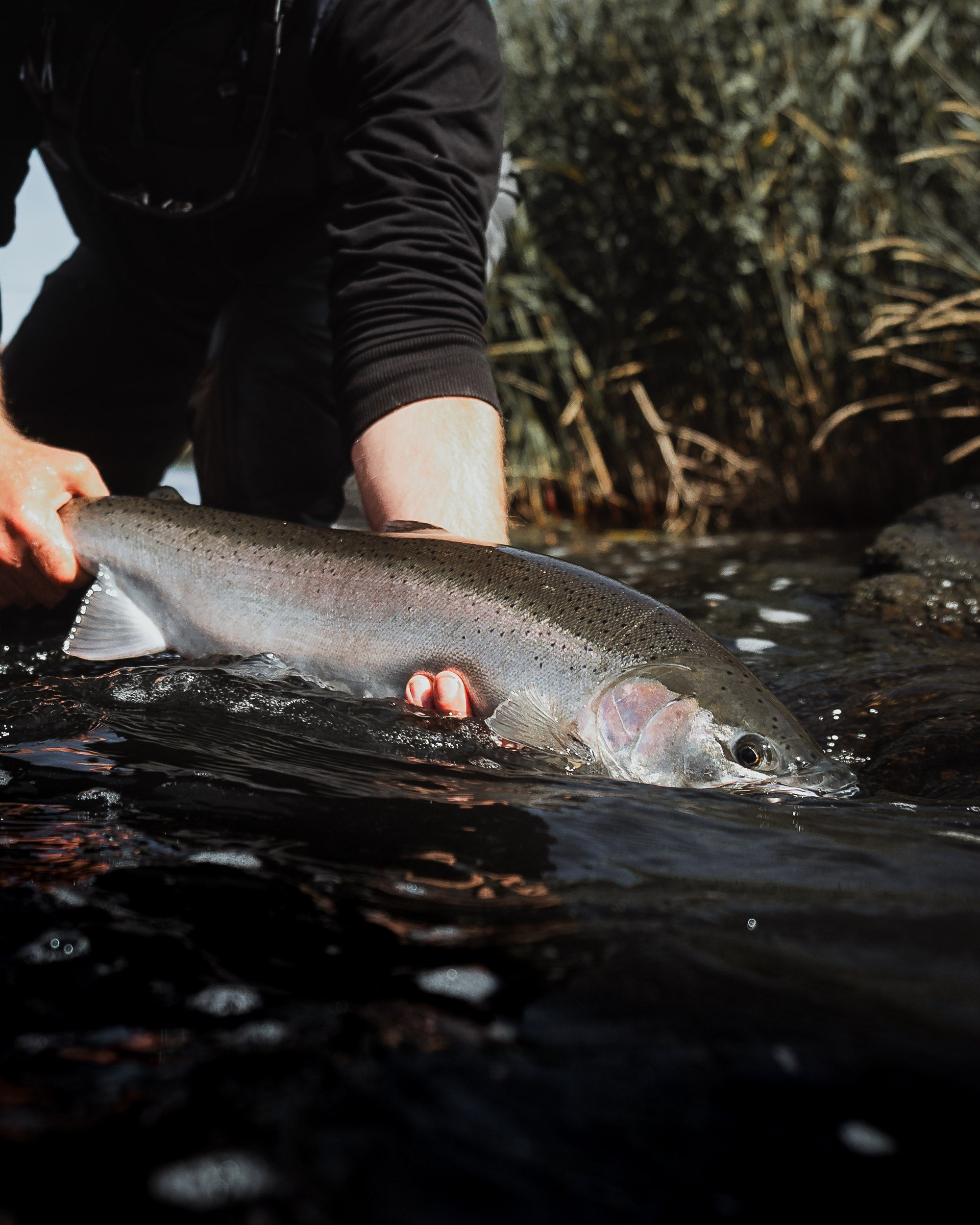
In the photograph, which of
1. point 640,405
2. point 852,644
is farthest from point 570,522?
point 852,644

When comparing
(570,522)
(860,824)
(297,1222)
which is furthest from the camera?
(570,522)

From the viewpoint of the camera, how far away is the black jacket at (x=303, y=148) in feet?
9.36

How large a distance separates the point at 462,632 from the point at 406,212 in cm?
136

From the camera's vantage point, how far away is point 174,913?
1194 millimetres

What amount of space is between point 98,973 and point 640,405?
6470 millimetres

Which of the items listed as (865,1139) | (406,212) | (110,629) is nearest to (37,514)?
(110,629)

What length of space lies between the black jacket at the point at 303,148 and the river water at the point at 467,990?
4.68ft

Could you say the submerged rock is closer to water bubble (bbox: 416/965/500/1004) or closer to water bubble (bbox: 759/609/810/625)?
water bubble (bbox: 759/609/810/625)

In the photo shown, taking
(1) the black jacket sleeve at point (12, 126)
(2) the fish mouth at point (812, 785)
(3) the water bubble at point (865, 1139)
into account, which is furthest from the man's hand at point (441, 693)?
(1) the black jacket sleeve at point (12, 126)

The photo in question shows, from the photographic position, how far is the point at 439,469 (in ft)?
8.73

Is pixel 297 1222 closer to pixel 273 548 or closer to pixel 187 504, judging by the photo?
pixel 273 548

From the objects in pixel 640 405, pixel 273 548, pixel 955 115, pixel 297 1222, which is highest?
pixel 955 115

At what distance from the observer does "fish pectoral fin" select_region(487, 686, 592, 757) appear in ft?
6.51

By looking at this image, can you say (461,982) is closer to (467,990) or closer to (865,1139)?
(467,990)
